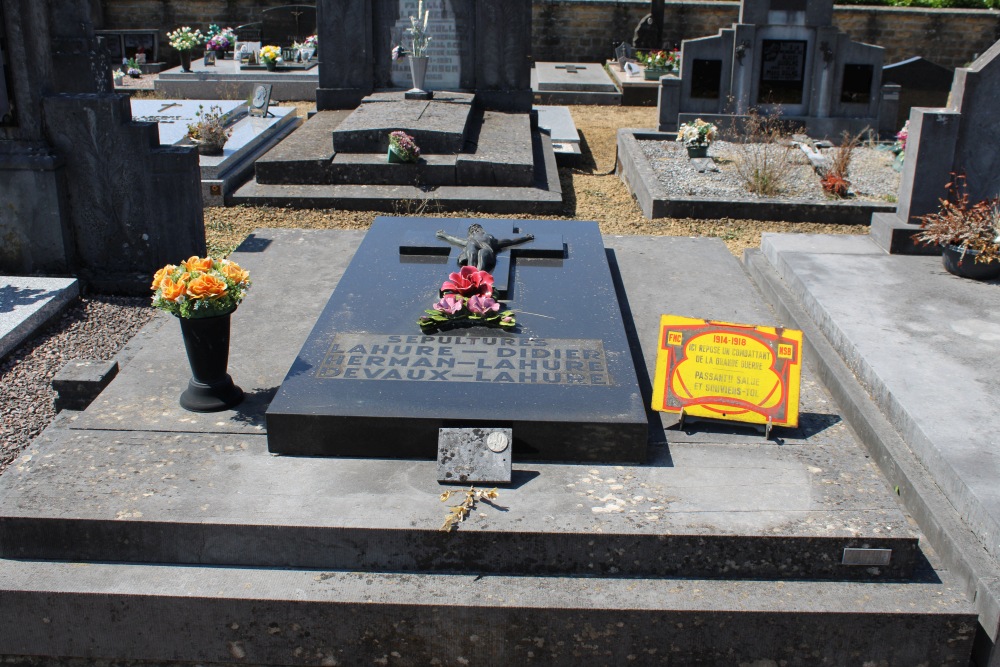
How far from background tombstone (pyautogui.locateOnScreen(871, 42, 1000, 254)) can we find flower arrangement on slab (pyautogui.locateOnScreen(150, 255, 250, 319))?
4724 millimetres

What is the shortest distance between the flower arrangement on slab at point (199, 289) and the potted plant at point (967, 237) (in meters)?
4.61

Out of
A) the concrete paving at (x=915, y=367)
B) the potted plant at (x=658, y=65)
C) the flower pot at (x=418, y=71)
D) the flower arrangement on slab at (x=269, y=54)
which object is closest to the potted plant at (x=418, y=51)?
the flower pot at (x=418, y=71)

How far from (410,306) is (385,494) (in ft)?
4.99

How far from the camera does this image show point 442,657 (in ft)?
11.3

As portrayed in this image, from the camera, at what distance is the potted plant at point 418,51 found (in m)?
11.3

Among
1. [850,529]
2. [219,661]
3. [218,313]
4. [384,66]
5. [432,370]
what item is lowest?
[219,661]

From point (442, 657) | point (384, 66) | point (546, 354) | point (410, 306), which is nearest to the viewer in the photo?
point (442, 657)

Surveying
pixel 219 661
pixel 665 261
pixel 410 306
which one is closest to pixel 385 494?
pixel 219 661

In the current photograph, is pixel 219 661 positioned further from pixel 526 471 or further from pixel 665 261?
pixel 665 261

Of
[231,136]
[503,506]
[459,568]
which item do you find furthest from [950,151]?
[231,136]

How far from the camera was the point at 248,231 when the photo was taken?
27.9 ft

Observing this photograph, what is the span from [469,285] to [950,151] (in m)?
4.01

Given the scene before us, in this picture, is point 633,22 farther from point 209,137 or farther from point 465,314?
point 465,314

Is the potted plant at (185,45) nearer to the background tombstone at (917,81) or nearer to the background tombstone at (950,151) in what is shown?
Answer: the background tombstone at (917,81)
